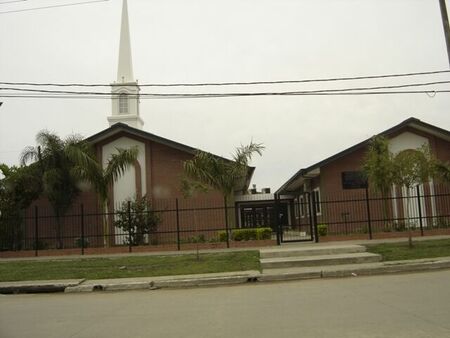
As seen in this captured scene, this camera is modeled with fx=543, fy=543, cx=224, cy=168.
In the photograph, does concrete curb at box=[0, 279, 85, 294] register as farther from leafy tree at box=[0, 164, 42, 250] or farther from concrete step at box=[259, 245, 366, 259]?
leafy tree at box=[0, 164, 42, 250]

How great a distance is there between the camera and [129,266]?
17.5m

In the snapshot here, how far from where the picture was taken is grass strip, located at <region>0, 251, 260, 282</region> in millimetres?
16016

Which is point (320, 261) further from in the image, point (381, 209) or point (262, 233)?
point (381, 209)

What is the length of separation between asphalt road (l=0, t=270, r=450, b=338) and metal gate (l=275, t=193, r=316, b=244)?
28.2ft

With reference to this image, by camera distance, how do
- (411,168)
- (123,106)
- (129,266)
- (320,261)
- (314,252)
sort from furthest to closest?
(123,106)
(411,168)
(314,252)
(129,266)
(320,261)

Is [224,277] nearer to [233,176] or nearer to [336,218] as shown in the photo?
[233,176]

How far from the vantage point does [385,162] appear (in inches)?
740

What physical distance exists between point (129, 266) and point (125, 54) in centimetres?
2743

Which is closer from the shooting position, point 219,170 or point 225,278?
point 225,278

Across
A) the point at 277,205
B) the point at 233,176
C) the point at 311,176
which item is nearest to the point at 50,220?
the point at 233,176

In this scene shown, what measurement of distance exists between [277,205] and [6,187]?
13.3 m

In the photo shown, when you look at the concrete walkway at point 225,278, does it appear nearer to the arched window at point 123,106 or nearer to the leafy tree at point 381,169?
the leafy tree at point 381,169

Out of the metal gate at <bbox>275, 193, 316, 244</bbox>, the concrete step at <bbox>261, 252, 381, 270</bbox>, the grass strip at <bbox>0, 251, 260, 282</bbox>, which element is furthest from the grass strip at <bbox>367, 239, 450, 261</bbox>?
the metal gate at <bbox>275, 193, 316, 244</bbox>

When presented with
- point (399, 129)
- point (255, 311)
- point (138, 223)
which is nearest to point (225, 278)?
point (255, 311)
